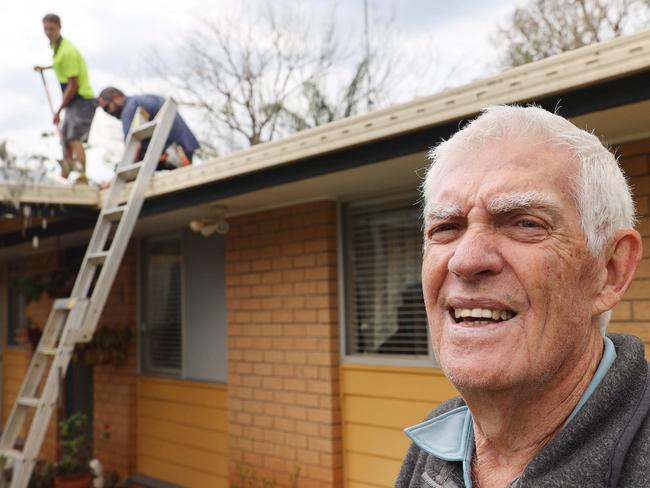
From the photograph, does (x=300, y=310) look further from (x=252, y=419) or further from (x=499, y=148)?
(x=499, y=148)

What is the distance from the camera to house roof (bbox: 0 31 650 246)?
269cm

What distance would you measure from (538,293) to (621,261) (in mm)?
196

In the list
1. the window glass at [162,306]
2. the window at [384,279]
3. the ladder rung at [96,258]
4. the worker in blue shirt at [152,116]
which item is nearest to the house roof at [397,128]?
the worker in blue shirt at [152,116]

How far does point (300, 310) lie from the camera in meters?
5.42

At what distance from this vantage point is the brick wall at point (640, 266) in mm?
3453

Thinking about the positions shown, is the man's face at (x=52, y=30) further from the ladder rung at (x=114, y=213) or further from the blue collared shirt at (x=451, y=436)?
the blue collared shirt at (x=451, y=436)

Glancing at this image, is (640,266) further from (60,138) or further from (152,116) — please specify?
(60,138)

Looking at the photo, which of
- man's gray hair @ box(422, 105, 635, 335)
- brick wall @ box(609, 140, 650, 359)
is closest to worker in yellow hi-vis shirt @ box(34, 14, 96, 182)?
brick wall @ box(609, 140, 650, 359)

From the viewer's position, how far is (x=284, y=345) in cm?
555

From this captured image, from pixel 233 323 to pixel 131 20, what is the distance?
1409 centimetres

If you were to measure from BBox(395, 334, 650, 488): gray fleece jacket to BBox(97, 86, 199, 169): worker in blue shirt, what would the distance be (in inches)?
204

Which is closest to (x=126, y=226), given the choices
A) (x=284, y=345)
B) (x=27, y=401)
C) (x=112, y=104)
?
(x=27, y=401)

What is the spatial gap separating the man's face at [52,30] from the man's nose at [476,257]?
20.6 ft

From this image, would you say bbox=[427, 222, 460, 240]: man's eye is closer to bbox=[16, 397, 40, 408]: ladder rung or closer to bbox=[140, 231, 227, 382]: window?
bbox=[16, 397, 40, 408]: ladder rung
